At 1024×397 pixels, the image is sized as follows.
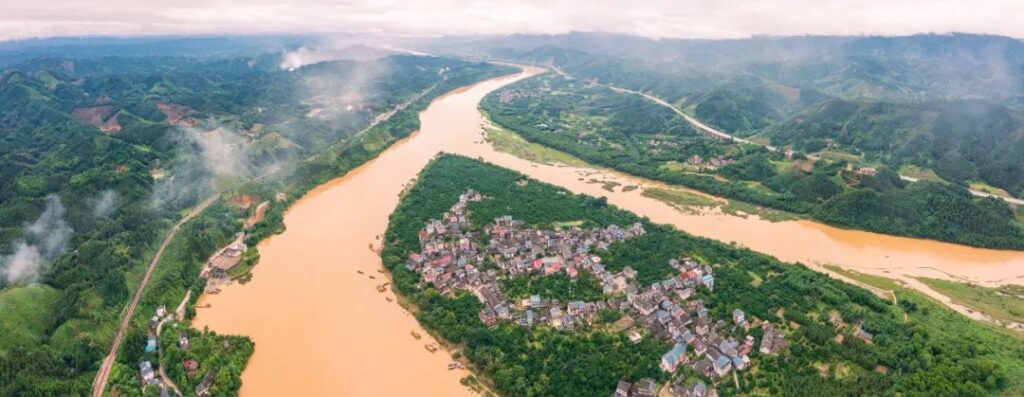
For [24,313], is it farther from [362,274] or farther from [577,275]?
[577,275]

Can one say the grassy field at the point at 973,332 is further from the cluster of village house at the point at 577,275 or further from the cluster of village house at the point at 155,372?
the cluster of village house at the point at 155,372

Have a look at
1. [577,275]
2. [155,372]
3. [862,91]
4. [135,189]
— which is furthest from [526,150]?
[862,91]

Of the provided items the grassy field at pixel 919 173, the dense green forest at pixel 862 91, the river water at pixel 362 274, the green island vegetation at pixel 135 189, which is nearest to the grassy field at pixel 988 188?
the dense green forest at pixel 862 91

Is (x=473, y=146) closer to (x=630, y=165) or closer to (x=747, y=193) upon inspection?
(x=630, y=165)

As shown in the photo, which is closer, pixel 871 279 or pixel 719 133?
pixel 871 279

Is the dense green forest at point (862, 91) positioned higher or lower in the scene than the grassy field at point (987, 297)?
higher

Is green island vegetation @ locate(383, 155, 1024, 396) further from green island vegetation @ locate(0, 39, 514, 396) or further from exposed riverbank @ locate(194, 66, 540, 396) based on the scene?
green island vegetation @ locate(0, 39, 514, 396)
